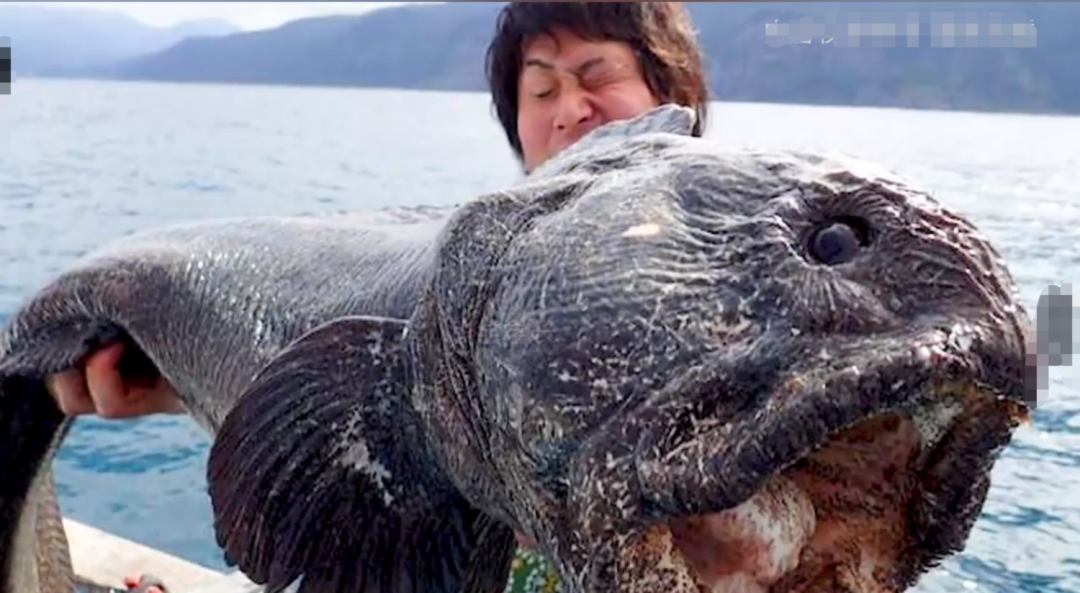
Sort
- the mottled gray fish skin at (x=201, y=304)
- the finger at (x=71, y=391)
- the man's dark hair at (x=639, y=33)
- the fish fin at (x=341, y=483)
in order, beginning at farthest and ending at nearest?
the man's dark hair at (x=639, y=33) < the finger at (x=71, y=391) < the mottled gray fish skin at (x=201, y=304) < the fish fin at (x=341, y=483)

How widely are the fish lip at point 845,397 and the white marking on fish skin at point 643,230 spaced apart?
0.64 ft

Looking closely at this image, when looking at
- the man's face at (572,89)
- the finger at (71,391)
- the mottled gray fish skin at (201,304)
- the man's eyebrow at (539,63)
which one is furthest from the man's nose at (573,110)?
the finger at (71,391)

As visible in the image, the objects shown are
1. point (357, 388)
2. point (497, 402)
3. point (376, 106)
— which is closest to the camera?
point (497, 402)

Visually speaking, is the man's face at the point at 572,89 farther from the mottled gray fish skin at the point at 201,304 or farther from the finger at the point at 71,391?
the finger at the point at 71,391

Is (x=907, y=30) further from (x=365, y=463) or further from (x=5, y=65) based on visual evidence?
(x=5, y=65)

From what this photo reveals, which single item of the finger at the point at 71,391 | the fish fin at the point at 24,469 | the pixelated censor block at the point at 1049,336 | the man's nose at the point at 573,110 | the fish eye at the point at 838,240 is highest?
the man's nose at the point at 573,110

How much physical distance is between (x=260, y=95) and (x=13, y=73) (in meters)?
104

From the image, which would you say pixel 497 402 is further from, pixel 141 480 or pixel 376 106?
pixel 376 106

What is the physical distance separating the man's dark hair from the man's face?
0.10 feet

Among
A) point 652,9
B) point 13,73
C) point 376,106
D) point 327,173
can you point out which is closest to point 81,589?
point 13,73

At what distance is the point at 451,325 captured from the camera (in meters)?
1.54

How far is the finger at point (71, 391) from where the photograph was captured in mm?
2768

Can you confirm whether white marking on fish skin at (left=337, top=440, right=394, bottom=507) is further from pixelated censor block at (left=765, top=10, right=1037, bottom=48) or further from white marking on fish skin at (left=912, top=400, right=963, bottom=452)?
pixelated censor block at (left=765, top=10, right=1037, bottom=48)

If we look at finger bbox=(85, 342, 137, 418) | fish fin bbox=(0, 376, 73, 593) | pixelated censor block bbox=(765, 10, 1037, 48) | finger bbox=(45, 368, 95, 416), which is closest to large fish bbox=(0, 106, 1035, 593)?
pixelated censor block bbox=(765, 10, 1037, 48)
